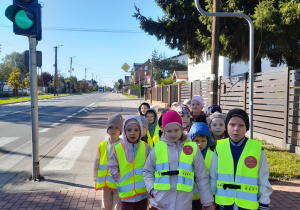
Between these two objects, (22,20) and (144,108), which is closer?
(22,20)

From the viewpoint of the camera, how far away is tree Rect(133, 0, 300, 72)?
8.28 m

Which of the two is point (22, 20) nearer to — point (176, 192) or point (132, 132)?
point (132, 132)

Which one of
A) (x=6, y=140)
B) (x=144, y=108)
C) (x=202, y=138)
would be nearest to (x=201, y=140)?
(x=202, y=138)

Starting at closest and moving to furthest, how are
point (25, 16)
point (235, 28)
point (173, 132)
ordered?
point (173, 132) < point (25, 16) < point (235, 28)

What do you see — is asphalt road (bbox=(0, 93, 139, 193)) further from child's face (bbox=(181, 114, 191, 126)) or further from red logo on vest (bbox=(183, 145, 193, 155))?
red logo on vest (bbox=(183, 145, 193, 155))

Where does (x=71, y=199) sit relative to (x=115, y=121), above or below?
below

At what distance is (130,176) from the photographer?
2.79m

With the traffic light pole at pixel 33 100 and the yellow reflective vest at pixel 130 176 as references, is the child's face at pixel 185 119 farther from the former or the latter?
the traffic light pole at pixel 33 100

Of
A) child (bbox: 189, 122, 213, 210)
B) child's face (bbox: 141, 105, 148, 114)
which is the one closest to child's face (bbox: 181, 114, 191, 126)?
child (bbox: 189, 122, 213, 210)

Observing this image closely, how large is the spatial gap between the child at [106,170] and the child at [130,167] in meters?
0.44

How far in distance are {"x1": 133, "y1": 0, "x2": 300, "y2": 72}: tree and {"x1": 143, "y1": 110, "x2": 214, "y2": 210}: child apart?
714 cm

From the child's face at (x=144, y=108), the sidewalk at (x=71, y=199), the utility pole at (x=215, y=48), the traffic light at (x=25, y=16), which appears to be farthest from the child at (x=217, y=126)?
the utility pole at (x=215, y=48)

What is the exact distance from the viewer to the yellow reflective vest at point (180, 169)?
95.3 inches

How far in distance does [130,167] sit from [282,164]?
4.26 meters
